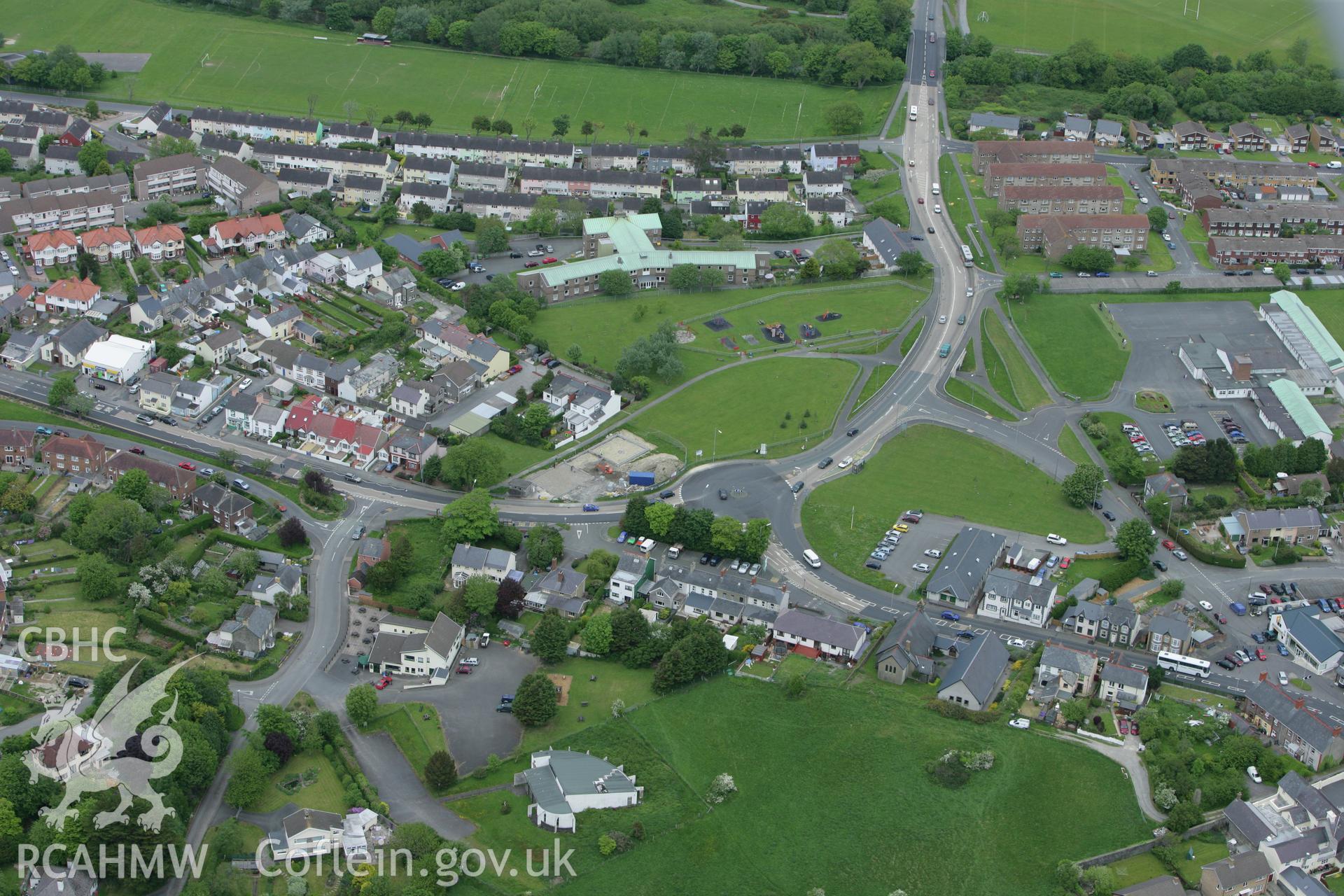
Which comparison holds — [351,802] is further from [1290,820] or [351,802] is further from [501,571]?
[1290,820]

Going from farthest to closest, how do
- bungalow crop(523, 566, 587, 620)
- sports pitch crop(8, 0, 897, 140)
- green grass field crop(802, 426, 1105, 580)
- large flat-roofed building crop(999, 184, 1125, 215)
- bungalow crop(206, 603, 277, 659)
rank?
sports pitch crop(8, 0, 897, 140)
large flat-roofed building crop(999, 184, 1125, 215)
green grass field crop(802, 426, 1105, 580)
bungalow crop(523, 566, 587, 620)
bungalow crop(206, 603, 277, 659)

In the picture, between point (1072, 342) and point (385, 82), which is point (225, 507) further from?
point (385, 82)

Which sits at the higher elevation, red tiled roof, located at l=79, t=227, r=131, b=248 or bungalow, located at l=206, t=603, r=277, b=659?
red tiled roof, located at l=79, t=227, r=131, b=248

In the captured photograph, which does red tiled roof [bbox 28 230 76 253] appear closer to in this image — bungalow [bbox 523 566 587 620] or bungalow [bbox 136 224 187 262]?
bungalow [bbox 136 224 187 262]

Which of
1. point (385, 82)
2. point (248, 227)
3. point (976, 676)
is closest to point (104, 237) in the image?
point (248, 227)

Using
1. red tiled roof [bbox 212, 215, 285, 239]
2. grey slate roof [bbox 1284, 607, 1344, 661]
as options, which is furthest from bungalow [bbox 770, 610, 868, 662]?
red tiled roof [bbox 212, 215, 285, 239]

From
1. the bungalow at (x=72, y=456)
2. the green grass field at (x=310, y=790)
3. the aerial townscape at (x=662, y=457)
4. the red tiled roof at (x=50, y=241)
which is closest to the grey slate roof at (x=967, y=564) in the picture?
the aerial townscape at (x=662, y=457)

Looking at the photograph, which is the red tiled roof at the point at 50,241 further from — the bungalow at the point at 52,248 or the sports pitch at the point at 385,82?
the sports pitch at the point at 385,82
